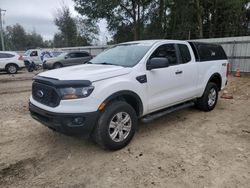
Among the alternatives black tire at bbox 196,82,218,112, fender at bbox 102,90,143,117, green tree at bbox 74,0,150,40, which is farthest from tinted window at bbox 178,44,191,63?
green tree at bbox 74,0,150,40

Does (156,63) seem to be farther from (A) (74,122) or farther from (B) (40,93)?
(B) (40,93)

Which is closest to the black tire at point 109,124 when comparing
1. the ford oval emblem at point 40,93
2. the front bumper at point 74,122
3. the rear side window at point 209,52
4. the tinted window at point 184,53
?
the front bumper at point 74,122

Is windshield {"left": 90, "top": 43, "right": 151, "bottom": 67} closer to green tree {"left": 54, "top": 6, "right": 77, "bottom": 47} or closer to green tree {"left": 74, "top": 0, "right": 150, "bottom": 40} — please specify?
green tree {"left": 74, "top": 0, "right": 150, "bottom": 40}

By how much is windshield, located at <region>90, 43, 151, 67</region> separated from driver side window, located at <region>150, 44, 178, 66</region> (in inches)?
9.7

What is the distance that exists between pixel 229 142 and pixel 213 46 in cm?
298

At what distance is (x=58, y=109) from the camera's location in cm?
309

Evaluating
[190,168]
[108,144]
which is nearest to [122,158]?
[108,144]

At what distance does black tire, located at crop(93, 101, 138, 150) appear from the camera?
3.29 metres

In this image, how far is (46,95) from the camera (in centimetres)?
334

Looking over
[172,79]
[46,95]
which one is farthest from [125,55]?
[46,95]

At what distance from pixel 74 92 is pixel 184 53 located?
291 centimetres

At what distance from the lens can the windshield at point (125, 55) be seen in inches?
158

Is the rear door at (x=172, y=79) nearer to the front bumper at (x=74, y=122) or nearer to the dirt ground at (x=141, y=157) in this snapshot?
the dirt ground at (x=141, y=157)

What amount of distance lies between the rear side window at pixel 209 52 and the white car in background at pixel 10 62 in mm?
13812
